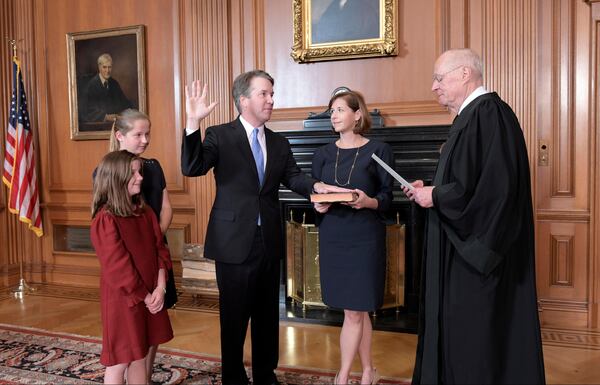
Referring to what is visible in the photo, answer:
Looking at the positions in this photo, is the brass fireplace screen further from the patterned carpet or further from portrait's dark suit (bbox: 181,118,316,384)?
portrait's dark suit (bbox: 181,118,316,384)

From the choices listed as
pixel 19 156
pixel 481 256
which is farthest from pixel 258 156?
pixel 19 156

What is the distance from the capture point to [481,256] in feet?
7.80

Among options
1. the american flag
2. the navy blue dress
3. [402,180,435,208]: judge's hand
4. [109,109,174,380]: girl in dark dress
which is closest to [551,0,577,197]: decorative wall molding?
the navy blue dress

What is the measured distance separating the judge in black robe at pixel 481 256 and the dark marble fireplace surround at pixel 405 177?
219 centimetres

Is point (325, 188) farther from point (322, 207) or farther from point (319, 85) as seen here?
point (319, 85)

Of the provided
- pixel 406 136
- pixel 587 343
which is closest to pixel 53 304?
pixel 406 136

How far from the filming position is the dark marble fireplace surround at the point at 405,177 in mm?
4852

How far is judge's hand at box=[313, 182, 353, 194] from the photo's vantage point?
303 cm

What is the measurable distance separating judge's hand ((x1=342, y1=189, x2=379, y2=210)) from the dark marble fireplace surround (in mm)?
1736

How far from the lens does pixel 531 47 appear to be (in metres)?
4.78

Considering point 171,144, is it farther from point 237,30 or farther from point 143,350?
point 143,350

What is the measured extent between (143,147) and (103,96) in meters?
3.78

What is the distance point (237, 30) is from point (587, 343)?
14.9ft

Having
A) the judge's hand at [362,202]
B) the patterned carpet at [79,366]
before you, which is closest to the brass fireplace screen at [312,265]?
the patterned carpet at [79,366]
